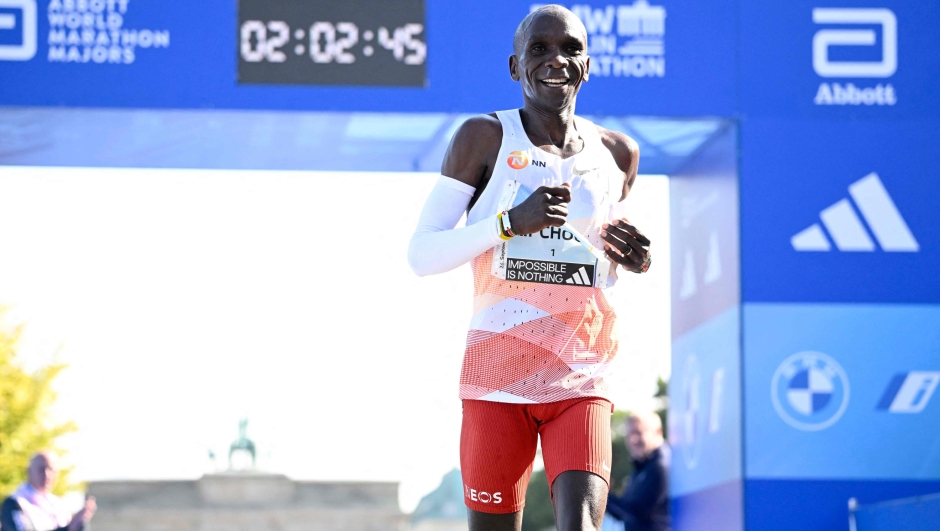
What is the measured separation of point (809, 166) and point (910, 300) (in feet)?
3.12

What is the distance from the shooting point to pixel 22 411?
26562mm

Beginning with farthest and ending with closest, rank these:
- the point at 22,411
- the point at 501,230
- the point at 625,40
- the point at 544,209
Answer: the point at 22,411 < the point at 625,40 < the point at 501,230 < the point at 544,209

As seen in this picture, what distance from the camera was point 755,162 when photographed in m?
7.19

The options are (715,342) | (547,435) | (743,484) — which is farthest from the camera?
(715,342)

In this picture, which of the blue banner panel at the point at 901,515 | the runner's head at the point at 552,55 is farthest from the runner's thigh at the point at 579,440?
the blue banner panel at the point at 901,515

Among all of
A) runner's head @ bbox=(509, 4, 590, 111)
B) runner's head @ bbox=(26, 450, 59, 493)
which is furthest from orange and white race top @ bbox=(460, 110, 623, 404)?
runner's head @ bbox=(26, 450, 59, 493)

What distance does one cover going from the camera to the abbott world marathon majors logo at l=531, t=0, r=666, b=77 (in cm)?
711

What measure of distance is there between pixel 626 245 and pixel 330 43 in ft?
14.7

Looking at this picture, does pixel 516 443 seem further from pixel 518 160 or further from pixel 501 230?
pixel 518 160

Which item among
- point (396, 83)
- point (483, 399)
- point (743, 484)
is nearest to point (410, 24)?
point (396, 83)

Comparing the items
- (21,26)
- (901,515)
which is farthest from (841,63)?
(21,26)

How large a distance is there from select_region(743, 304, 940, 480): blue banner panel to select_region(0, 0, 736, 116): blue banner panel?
54.4 inches

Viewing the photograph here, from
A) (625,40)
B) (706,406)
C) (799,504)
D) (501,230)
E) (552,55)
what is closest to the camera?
(501,230)

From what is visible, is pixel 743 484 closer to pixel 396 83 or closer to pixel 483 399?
pixel 396 83
